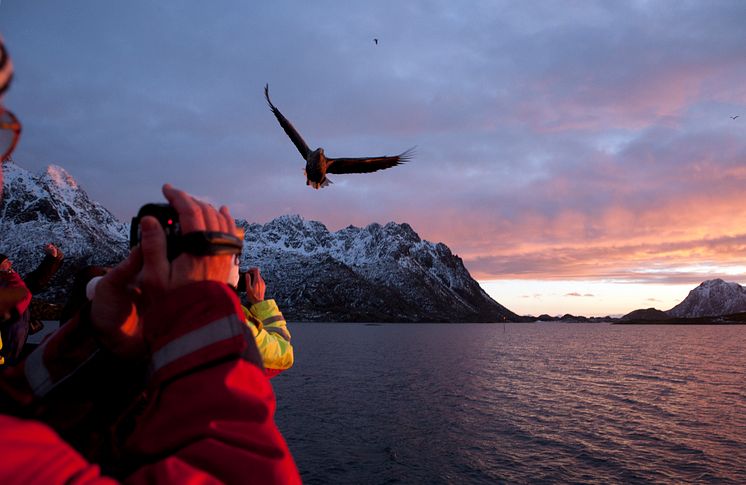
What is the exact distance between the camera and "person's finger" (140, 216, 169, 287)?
1.66 metres

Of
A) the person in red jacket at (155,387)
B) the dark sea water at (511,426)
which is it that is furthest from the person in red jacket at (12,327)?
the dark sea water at (511,426)

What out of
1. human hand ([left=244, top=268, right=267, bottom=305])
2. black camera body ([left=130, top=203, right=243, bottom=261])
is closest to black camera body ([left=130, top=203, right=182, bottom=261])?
black camera body ([left=130, top=203, right=243, bottom=261])

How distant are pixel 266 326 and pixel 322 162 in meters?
6.62

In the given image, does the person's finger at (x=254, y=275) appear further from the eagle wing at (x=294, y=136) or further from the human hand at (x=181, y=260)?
the eagle wing at (x=294, y=136)

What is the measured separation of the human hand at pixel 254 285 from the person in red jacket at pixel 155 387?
326 centimetres

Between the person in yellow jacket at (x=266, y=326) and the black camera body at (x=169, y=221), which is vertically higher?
the black camera body at (x=169, y=221)

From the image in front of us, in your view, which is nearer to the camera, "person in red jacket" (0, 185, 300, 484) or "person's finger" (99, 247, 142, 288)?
"person in red jacket" (0, 185, 300, 484)

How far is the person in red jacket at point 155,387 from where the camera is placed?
141 centimetres

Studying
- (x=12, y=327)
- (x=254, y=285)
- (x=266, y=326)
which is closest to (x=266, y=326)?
(x=266, y=326)

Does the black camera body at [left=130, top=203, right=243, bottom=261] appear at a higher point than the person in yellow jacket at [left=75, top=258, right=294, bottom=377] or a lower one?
higher

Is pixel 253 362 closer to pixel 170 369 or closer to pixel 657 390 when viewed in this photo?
pixel 170 369

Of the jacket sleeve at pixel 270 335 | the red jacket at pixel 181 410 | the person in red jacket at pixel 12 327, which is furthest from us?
the person in red jacket at pixel 12 327

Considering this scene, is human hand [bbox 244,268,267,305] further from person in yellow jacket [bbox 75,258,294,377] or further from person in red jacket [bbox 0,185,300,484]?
person in red jacket [bbox 0,185,300,484]

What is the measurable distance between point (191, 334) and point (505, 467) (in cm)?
2945
